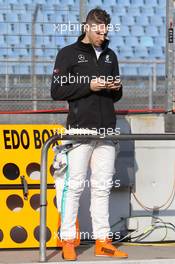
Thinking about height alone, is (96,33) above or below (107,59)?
above

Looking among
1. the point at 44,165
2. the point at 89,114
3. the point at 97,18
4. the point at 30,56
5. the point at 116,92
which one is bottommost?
the point at 44,165

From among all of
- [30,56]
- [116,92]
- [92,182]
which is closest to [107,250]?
[92,182]

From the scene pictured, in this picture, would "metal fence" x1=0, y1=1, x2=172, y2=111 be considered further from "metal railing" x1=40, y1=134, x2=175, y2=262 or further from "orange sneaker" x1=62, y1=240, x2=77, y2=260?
"orange sneaker" x1=62, y1=240, x2=77, y2=260

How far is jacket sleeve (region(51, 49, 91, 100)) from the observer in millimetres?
4852

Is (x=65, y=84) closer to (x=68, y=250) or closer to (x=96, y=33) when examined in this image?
(x=96, y=33)

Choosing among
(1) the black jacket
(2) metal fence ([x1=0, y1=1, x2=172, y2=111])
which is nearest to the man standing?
(1) the black jacket

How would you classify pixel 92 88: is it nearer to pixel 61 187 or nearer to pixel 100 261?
pixel 61 187

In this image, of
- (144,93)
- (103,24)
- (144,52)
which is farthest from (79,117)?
(144,52)

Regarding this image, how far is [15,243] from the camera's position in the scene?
538 cm

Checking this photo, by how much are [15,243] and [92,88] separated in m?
1.45

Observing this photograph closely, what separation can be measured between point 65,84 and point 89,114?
0.28 meters

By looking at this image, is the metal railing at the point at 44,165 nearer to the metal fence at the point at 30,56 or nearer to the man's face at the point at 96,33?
the man's face at the point at 96,33

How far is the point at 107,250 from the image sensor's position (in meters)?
5.03

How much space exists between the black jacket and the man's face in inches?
2.5
